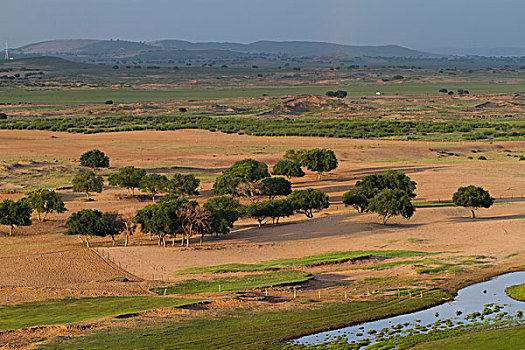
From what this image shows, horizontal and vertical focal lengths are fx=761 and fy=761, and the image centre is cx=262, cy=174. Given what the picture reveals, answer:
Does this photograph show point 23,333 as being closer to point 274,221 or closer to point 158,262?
point 158,262

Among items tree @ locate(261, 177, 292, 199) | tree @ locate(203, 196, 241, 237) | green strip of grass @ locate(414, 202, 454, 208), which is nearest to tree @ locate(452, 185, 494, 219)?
green strip of grass @ locate(414, 202, 454, 208)

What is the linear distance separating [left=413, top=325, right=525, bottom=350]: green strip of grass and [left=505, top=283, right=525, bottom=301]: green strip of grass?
24.3 feet

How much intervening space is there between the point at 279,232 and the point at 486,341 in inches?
1111

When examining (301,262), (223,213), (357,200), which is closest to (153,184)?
(223,213)

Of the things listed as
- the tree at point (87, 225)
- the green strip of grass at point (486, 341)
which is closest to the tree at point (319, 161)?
the tree at point (87, 225)

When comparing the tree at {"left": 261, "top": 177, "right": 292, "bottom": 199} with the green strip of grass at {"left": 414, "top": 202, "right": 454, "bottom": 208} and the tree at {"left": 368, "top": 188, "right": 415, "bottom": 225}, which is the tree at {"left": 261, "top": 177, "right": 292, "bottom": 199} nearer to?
the tree at {"left": 368, "top": 188, "right": 415, "bottom": 225}

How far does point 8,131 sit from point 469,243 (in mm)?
95268

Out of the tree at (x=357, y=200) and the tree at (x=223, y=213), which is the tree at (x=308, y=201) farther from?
the tree at (x=223, y=213)

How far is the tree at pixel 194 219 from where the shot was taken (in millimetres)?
56094

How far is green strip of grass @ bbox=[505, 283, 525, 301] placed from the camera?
142 ft

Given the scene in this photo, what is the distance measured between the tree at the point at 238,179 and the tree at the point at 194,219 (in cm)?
1562

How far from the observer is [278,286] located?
44.7 meters

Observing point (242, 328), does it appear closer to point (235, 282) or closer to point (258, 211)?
point (235, 282)

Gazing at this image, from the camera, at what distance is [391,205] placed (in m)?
62.5
